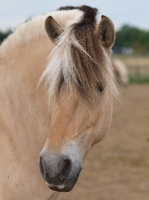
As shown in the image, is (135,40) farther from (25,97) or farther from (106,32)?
(106,32)

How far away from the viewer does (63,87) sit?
3.09 metres

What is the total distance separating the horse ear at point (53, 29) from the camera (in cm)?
329

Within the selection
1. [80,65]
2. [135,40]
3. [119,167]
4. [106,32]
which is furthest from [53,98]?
[135,40]

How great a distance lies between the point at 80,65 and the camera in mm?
3072

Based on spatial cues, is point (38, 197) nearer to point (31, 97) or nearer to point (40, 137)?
point (40, 137)

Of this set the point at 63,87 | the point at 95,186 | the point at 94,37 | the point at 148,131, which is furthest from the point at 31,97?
the point at 148,131

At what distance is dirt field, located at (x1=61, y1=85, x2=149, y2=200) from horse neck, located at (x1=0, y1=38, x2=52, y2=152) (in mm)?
1547

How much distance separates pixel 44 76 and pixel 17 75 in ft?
1.18

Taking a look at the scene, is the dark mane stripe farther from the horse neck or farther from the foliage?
the foliage

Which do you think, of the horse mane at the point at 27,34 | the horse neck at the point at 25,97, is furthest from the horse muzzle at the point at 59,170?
the horse mane at the point at 27,34

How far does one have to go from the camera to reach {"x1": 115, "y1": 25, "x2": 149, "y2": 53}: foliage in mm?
62281

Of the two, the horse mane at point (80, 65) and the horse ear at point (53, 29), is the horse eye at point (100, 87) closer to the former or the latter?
the horse mane at point (80, 65)

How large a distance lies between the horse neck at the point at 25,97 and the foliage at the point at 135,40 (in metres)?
57.3

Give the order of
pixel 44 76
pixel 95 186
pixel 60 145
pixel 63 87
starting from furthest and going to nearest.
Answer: pixel 95 186 → pixel 44 76 → pixel 63 87 → pixel 60 145
